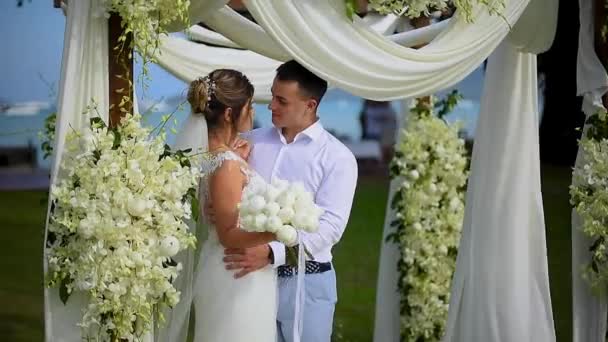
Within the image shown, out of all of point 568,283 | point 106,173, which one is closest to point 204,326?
point 106,173

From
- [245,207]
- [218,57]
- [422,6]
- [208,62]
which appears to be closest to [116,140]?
[245,207]

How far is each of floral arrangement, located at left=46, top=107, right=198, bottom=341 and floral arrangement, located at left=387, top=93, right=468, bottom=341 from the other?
252 centimetres

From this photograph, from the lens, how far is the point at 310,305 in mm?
3949

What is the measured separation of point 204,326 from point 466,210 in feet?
6.59

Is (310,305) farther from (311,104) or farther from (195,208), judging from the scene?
(311,104)

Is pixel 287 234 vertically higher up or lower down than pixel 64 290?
higher up

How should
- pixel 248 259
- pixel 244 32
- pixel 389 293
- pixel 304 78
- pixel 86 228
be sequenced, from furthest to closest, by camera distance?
pixel 389 293 < pixel 244 32 < pixel 304 78 < pixel 248 259 < pixel 86 228

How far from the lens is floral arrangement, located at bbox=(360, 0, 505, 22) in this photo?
401 cm

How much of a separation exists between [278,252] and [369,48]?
92cm

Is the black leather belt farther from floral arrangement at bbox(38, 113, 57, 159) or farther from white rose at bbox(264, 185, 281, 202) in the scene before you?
floral arrangement at bbox(38, 113, 57, 159)

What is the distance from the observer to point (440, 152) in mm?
5984

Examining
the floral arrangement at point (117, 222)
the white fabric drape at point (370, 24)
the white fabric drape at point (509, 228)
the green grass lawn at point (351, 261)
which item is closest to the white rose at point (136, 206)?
the floral arrangement at point (117, 222)

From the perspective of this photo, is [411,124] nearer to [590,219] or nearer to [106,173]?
[590,219]

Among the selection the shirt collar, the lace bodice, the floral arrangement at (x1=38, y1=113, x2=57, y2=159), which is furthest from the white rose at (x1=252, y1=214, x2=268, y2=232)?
the floral arrangement at (x1=38, y1=113, x2=57, y2=159)
